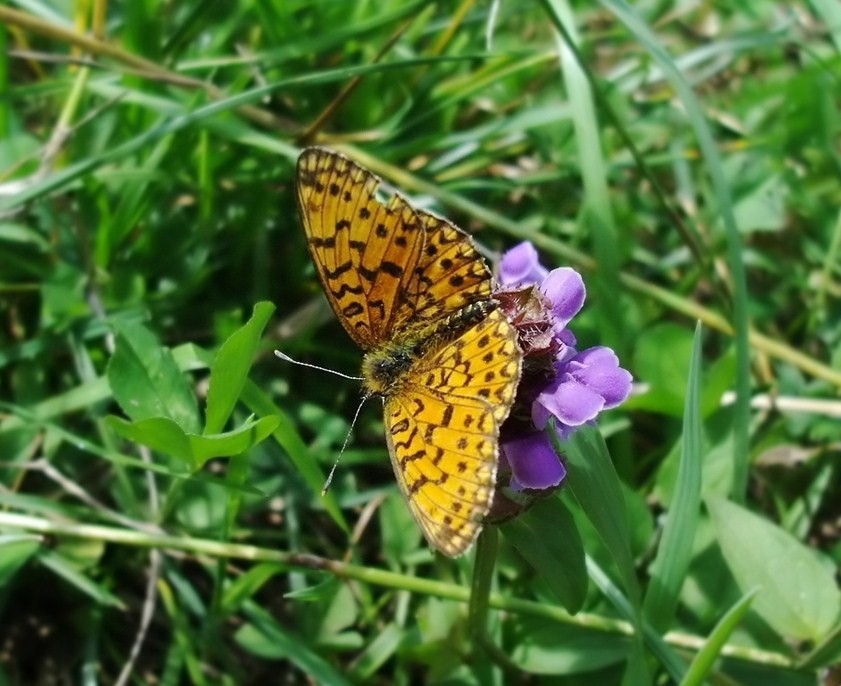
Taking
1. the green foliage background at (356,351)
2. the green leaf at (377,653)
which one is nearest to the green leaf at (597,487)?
the green foliage background at (356,351)

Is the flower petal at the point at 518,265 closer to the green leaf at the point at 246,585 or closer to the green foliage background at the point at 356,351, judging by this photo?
the green foliage background at the point at 356,351

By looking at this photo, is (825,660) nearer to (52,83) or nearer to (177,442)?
(177,442)

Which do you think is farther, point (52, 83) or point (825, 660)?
point (52, 83)

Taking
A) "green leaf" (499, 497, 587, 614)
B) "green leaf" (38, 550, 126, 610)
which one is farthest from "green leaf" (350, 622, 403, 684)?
"green leaf" (499, 497, 587, 614)

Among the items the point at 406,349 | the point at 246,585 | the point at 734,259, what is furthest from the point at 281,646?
the point at 734,259

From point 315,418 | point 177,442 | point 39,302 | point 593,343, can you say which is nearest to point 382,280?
point 177,442

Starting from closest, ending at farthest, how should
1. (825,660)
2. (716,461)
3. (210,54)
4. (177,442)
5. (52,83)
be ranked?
(177,442)
(825,660)
(716,461)
(52,83)
(210,54)

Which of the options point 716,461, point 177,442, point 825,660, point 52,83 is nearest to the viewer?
point 177,442
